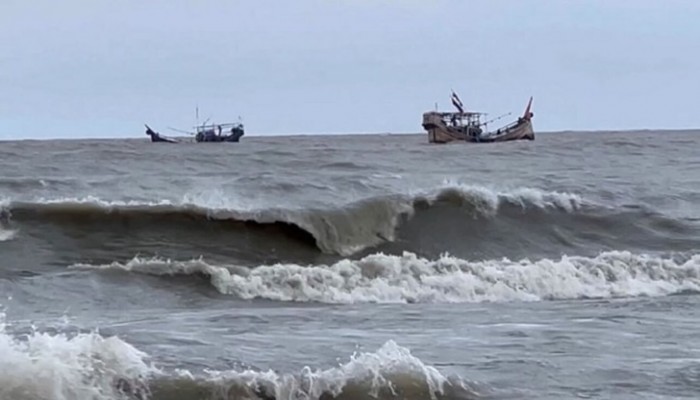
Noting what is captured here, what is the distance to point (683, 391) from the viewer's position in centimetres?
833

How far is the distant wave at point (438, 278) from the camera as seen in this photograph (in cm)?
1434

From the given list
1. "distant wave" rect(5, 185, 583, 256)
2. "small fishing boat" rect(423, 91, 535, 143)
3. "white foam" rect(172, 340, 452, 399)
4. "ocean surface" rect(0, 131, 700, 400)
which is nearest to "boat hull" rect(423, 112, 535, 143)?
"small fishing boat" rect(423, 91, 535, 143)

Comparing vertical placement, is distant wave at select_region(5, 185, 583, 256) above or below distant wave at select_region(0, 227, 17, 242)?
above

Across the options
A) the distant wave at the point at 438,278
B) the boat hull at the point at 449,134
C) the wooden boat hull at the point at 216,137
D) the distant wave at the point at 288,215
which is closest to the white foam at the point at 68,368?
the distant wave at the point at 438,278

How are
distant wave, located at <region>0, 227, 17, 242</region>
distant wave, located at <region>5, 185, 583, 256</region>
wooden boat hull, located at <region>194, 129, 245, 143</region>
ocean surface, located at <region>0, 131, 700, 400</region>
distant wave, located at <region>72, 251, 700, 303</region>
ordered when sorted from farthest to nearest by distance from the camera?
wooden boat hull, located at <region>194, 129, 245, 143</region> < distant wave, located at <region>5, 185, 583, 256</region> < distant wave, located at <region>0, 227, 17, 242</region> < distant wave, located at <region>72, 251, 700, 303</region> < ocean surface, located at <region>0, 131, 700, 400</region>

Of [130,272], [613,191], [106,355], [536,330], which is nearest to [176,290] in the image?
[130,272]

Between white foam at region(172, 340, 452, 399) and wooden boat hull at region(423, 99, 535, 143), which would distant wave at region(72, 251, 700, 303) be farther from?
wooden boat hull at region(423, 99, 535, 143)

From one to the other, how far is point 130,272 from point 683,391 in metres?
8.22

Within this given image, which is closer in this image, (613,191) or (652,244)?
(652,244)

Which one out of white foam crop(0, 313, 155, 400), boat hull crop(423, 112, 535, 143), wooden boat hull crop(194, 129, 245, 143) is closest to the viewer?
white foam crop(0, 313, 155, 400)

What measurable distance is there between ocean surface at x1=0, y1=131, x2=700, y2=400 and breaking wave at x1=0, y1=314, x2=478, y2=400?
0.05ft

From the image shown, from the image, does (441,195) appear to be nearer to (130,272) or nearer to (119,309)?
(130,272)

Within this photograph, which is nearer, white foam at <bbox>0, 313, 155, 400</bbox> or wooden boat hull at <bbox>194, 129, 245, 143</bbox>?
white foam at <bbox>0, 313, 155, 400</bbox>

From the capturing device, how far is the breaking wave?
784 cm
